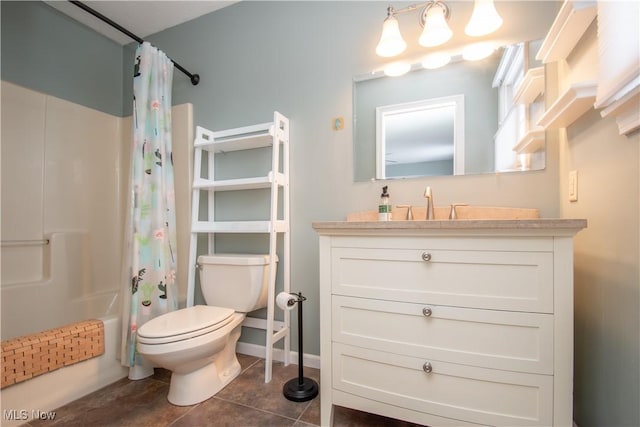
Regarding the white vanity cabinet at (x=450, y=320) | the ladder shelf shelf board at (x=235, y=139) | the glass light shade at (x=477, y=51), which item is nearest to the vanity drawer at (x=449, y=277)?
the white vanity cabinet at (x=450, y=320)

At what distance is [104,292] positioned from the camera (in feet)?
7.34

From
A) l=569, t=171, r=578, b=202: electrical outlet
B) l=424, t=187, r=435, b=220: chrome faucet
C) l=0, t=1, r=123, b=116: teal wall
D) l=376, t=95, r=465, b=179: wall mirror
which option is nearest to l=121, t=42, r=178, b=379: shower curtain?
l=0, t=1, r=123, b=116: teal wall

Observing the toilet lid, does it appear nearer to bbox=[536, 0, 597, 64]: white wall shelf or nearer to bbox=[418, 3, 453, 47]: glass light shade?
bbox=[418, 3, 453, 47]: glass light shade

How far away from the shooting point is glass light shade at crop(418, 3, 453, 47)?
1.43 metres

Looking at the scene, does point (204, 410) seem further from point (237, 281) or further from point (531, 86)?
point (531, 86)

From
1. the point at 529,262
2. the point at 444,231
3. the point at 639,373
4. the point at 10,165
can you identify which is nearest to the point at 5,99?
the point at 10,165

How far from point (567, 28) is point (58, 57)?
3102 millimetres

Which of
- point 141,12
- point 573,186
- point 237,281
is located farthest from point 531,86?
point 141,12

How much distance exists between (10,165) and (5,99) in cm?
42

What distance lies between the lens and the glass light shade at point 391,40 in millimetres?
1509

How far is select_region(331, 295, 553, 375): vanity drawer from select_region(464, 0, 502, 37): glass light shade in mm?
1317

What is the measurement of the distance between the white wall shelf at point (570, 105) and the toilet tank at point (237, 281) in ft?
5.14

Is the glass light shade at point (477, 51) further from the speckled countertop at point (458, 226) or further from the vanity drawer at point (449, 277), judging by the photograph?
the vanity drawer at point (449, 277)

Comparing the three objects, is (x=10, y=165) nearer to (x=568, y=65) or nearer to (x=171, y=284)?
(x=171, y=284)
